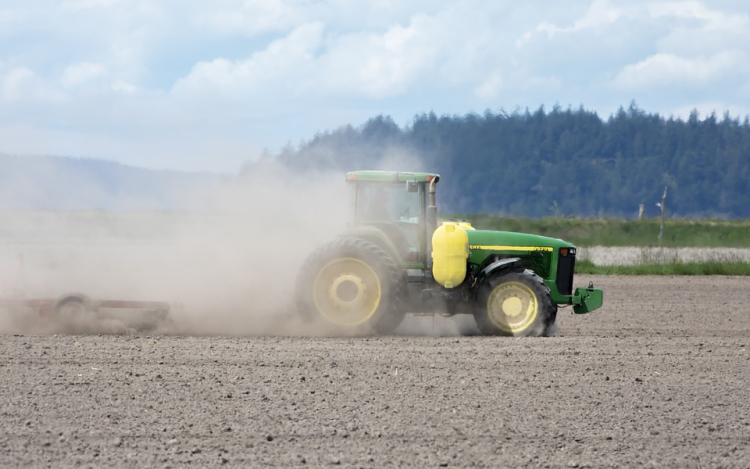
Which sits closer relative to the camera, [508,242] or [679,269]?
[508,242]

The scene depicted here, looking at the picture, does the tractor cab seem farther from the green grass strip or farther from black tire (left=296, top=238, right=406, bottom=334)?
the green grass strip

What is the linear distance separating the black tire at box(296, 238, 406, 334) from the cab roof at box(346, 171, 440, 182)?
93 centimetres

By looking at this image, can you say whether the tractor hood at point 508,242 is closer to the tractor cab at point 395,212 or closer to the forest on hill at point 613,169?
the tractor cab at point 395,212

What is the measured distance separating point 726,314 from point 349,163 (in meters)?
7.37

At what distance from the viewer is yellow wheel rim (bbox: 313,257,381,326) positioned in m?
11.3

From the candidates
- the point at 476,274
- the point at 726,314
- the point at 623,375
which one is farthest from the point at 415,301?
the point at 726,314

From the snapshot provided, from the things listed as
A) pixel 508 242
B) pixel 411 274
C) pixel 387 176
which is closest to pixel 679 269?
pixel 508 242

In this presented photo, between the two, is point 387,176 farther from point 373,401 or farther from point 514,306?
point 373,401

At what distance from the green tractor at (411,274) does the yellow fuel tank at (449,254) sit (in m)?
0.01

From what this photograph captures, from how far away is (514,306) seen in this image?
11.4 meters

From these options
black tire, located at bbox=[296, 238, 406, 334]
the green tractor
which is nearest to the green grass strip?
the green tractor

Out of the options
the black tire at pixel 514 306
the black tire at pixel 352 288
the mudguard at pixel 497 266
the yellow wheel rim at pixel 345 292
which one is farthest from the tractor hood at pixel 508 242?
the yellow wheel rim at pixel 345 292

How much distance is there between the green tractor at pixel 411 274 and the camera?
36.6 ft

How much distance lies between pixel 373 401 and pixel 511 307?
439 centimetres
